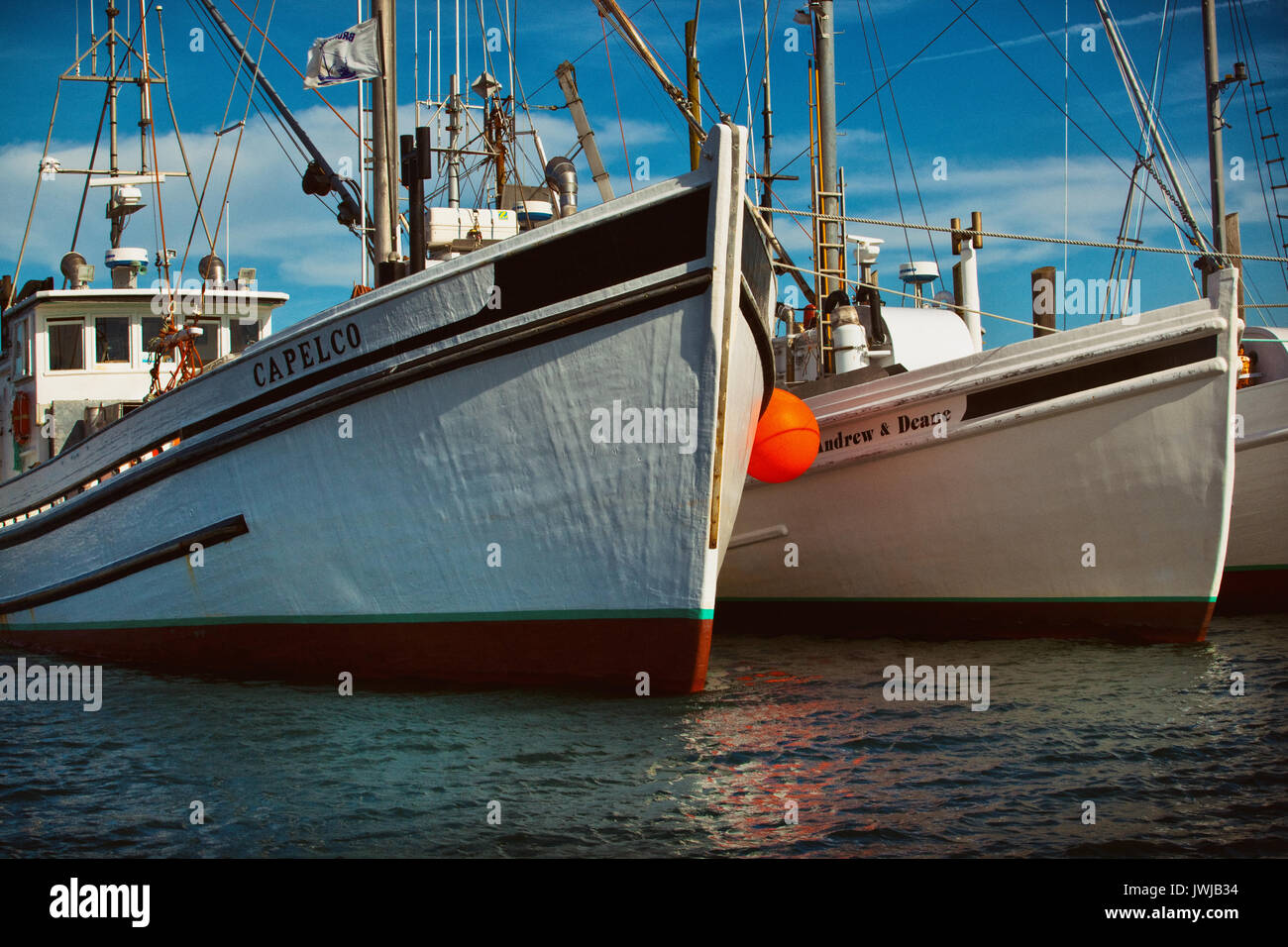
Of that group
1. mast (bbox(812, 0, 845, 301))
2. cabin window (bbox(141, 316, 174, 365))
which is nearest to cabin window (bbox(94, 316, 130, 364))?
cabin window (bbox(141, 316, 174, 365))

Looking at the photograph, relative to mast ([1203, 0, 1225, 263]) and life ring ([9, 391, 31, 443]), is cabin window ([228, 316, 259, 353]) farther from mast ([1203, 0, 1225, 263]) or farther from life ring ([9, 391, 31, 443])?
mast ([1203, 0, 1225, 263])

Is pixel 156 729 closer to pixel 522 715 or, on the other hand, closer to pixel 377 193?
pixel 522 715

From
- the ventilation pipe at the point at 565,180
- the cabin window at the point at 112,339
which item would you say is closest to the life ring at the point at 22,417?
the cabin window at the point at 112,339

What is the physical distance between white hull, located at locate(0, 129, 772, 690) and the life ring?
5.47 m

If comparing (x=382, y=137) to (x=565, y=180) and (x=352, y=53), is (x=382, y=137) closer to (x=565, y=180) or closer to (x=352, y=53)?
(x=352, y=53)

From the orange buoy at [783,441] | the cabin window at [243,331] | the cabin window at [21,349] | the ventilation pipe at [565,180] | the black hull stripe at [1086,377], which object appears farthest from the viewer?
the cabin window at [243,331]

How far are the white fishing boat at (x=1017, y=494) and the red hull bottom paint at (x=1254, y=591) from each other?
3.53m

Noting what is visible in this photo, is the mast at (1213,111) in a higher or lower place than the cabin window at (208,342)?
higher

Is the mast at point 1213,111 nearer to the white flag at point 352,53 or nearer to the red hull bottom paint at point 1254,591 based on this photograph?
the red hull bottom paint at point 1254,591

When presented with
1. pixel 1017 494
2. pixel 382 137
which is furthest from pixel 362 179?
pixel 1017 494

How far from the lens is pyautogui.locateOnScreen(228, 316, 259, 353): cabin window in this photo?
14.4 m

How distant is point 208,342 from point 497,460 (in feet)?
25.1

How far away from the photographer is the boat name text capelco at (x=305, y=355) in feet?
27.4
